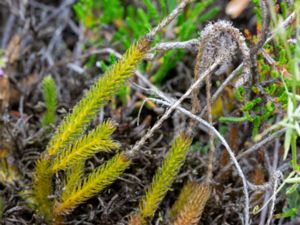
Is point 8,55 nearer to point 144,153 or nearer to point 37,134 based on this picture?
point 37,134

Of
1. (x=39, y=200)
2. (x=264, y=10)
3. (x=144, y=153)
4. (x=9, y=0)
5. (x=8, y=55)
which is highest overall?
(x=9, y=0)

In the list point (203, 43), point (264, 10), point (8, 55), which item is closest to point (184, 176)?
point (203, 43)

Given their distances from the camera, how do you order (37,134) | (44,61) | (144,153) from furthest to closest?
(44,61) → (37,134) → (144,153)

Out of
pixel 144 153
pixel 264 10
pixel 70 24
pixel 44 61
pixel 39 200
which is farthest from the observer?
pixel 70 24

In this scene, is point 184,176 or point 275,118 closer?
point 184,176

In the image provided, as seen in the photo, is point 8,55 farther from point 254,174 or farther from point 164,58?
point 254,174

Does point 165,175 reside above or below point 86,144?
Answer: below

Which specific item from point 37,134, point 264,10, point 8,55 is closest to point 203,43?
point 264,10

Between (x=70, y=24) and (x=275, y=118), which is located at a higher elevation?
(x=70, y=24)

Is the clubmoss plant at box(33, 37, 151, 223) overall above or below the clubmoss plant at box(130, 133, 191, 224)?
above

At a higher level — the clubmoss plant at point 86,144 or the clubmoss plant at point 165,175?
the clubmoss plant at point 86,144
